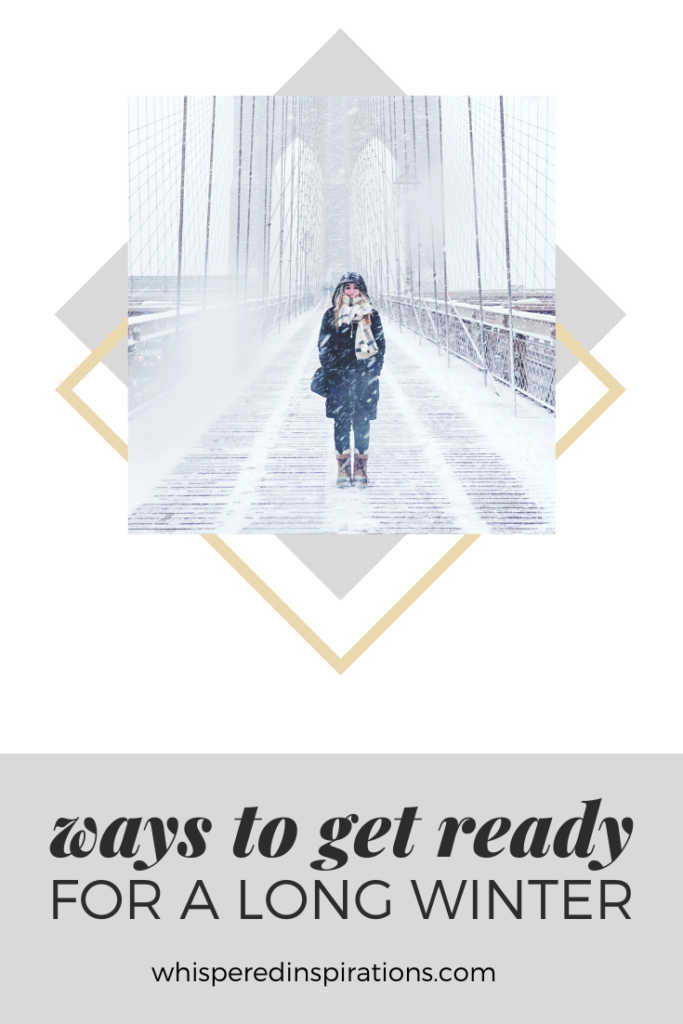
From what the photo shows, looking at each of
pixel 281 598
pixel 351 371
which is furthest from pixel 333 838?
pixel 351 371

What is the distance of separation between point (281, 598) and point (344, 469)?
1.99 ft

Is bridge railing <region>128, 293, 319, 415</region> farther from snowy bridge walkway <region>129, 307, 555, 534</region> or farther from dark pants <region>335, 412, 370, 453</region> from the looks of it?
dark pants <region>335, 412, 370, 453</region>

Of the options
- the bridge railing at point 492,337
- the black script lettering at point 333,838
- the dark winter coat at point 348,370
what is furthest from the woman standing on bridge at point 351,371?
the black script lettering at point 333,838

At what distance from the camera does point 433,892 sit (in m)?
3.40

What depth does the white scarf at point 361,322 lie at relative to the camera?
4184mm

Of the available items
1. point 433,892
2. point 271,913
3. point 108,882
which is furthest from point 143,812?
point 433,892

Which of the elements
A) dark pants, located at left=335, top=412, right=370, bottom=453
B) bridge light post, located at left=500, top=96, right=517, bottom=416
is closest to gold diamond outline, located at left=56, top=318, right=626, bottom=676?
bridge light post, located at left=500, top=96, right=517, bottom=416

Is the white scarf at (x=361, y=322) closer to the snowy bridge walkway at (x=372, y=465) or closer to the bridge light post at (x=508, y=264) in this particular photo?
the snowy bridge walkway at (x=372, y=465)

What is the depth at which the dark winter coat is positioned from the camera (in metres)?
4.22

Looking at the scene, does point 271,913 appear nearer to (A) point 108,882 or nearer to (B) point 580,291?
(A) point 108,882

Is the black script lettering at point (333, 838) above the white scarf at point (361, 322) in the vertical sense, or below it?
below

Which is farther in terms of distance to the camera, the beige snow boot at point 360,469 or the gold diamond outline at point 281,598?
the beige snow boot at point 360,469

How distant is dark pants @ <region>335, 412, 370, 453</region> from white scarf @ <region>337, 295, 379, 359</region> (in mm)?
258

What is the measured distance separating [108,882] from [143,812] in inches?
10.1
